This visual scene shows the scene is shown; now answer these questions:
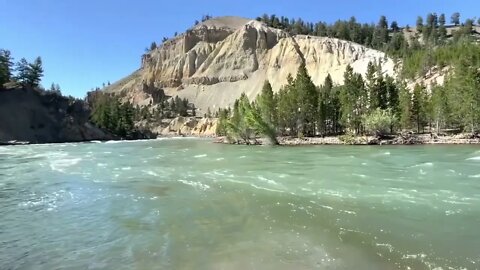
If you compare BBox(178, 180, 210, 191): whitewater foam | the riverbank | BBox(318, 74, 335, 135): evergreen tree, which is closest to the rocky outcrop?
BBox(318, 74, 335, 135): evergreen tree

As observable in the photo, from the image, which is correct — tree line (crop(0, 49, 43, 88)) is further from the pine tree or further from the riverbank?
the riverbank

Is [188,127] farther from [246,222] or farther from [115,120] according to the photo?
[246,222]

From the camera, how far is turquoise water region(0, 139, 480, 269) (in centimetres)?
1228

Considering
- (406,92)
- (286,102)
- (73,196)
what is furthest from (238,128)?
(73,196)

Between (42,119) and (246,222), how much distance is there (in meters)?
114

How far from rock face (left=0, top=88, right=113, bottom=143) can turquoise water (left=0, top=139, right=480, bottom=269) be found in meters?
87.3

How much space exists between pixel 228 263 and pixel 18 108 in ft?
384

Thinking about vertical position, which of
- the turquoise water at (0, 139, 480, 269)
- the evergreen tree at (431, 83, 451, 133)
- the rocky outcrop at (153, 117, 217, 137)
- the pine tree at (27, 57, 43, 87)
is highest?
the pine tree at (27, 57, 43, 87)

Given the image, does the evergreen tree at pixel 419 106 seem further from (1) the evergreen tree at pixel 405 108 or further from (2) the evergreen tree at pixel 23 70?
(2) the evergreen tree at pixel 23 70

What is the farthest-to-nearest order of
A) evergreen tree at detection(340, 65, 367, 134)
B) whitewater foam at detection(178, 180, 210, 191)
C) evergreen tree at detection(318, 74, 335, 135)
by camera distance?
evergreen tree at detection(318, 74, 335, 135)
evergreen tree at detection(340, 65, 367, 134)
whitewater foam at detection(178, 180, 210, 191)

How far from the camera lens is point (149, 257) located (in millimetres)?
12602

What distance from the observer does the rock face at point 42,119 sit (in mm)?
107625

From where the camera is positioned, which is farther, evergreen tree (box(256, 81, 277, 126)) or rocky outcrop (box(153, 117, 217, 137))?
rocky outcrop (box(153, 117, 217, 137))

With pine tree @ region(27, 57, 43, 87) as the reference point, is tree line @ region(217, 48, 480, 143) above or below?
below
